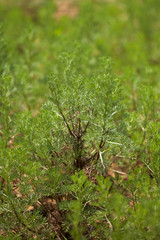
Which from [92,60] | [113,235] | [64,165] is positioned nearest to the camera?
[113,235]

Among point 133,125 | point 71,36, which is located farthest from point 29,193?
point 71,36

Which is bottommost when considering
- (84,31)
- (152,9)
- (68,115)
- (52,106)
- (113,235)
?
(152,9)

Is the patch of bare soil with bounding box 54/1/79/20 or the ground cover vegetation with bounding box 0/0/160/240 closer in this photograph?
the ground cover vegetation with bounding box 0/0/160/240

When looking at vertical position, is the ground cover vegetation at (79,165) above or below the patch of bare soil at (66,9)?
above

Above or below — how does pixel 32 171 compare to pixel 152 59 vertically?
above

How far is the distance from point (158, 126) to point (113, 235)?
1.06 metres

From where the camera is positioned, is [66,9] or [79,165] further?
[66,9]

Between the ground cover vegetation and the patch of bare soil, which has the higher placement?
the ground cover vegetation

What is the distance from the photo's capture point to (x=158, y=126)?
96.3 inches

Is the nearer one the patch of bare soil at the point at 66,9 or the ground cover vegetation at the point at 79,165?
the ground cover vegetation at the point at 79,165

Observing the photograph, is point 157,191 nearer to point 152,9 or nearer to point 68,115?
point 68,115

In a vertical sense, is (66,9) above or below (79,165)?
below

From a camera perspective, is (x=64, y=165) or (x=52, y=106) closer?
(x=52, y=106)

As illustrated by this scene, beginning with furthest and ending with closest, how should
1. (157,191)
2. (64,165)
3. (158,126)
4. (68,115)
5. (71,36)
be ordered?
(71,36)
(64,165)
(68,115)
(158,126)
(157,191)
